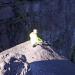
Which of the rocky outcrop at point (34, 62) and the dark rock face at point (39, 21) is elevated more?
the rocky outcrop at point (34, 62)

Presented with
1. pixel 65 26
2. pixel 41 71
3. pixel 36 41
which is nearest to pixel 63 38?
pixel 65 26

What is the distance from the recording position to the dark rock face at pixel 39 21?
Result: 3902 millimetres

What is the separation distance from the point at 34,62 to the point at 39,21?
241cm

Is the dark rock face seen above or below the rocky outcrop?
below

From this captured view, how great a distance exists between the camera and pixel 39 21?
13.6ft

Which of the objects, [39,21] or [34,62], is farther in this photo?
[39,21]

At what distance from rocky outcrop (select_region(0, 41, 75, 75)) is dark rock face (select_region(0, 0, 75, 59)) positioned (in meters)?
1.90

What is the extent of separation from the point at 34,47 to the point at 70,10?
8.43 ft

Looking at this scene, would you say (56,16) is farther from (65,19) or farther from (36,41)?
(36,41)

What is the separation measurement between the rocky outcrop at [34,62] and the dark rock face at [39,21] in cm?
190

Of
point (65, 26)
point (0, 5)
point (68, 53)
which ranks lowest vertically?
point (68, 53)

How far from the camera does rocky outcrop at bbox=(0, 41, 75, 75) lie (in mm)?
1691

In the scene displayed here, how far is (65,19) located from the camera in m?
4.43

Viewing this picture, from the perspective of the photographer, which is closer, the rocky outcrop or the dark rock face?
the rocky outcrop
